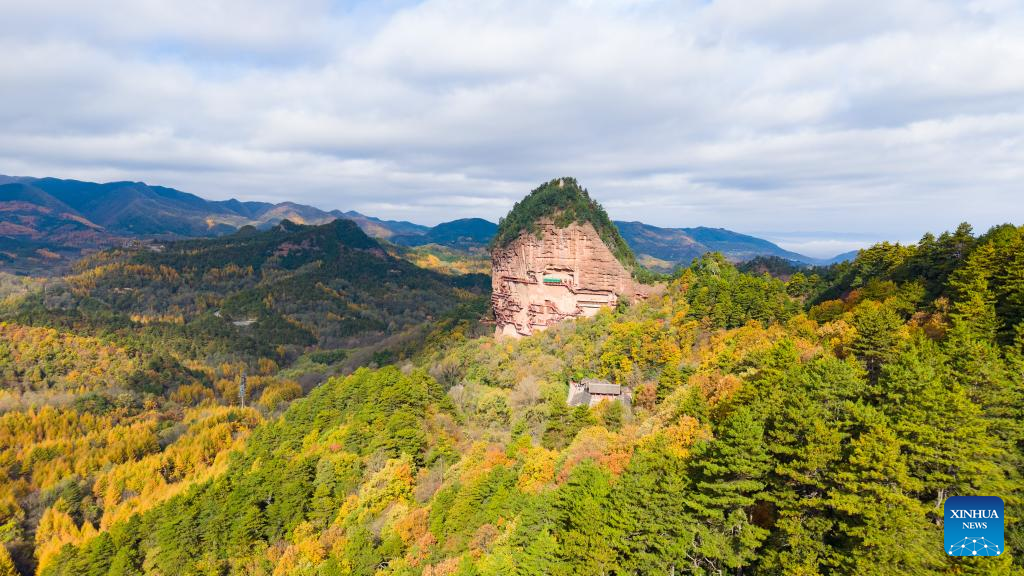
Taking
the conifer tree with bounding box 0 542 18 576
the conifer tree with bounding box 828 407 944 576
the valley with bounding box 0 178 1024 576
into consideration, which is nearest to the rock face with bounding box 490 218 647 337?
the valley with bounding box 0 178 1024 576

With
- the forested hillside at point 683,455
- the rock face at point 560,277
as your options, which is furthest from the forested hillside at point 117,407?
the rock face at point 560,277

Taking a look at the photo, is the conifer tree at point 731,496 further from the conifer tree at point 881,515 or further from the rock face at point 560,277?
the rock face at point 560,277

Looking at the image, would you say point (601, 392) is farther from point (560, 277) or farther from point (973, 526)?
point (973, 526)

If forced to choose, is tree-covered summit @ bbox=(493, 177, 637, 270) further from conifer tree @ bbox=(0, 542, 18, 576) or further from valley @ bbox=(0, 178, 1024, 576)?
conifer tree @ bbox=(0, 542, 18, 576)

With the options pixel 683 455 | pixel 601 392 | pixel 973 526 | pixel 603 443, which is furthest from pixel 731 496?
pixel 601 392

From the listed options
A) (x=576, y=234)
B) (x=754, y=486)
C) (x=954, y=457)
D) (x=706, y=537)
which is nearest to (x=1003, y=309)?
(x=954, y=457)

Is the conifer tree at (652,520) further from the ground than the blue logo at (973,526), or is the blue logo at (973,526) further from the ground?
the blue logo at (973,526)

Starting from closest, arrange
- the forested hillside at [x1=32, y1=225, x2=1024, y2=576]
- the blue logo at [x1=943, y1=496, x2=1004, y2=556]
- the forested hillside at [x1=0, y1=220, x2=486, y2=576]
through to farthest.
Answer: the blue logo at [x1=943, y1=496, x2=1004, y2=556], the forested hillside at [x1=32, y1=225, x2=1024, y2=576], the forested hillside at [x1=0, y1=220, x2=486, y2=576]
